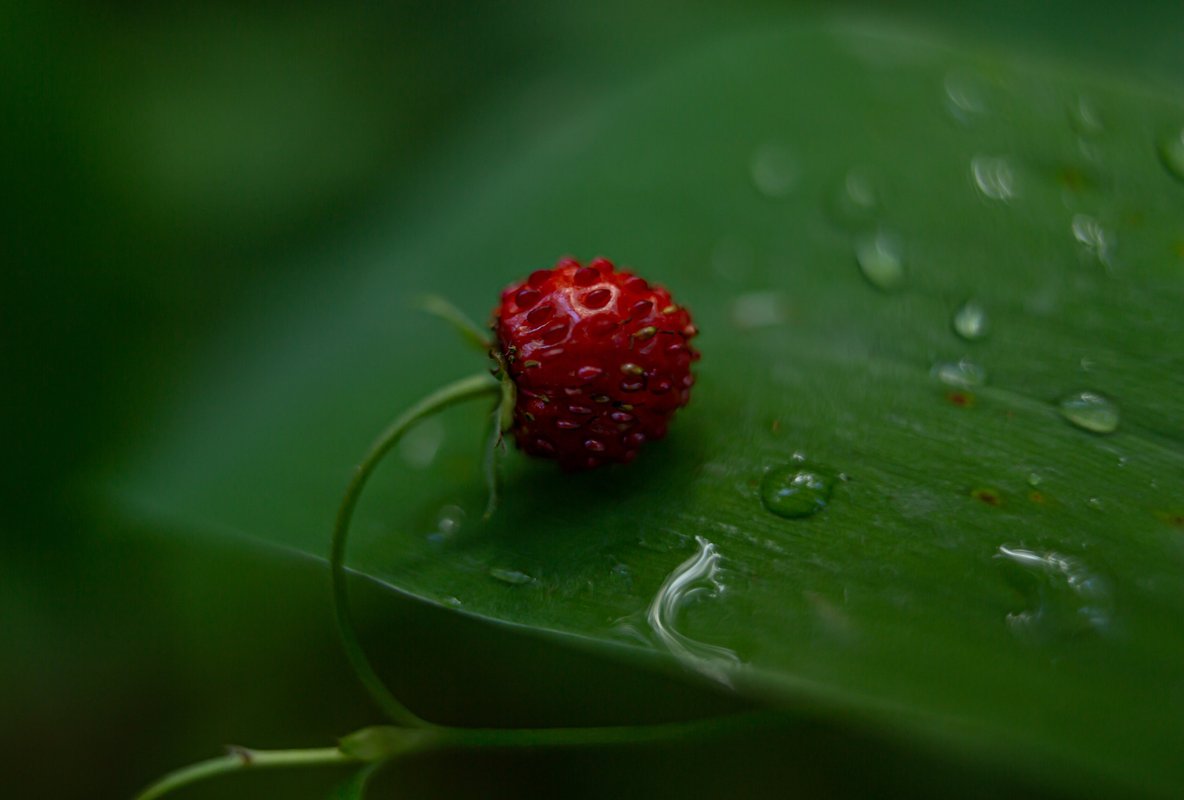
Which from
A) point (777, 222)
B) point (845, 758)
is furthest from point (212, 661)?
point (777, 222)

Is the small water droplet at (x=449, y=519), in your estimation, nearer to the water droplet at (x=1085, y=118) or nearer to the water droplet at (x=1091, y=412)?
the water droplet at (x=1091, y=412)

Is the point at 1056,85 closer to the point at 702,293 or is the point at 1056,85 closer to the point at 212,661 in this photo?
the point at 702,293

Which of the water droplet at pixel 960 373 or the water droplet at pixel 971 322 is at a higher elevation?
the water droplet at pixel 971 322

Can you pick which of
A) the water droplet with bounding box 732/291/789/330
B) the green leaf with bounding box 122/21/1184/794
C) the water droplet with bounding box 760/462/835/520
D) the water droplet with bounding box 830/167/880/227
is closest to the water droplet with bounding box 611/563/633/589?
the green leaf with bounding box 122/21/1184/794

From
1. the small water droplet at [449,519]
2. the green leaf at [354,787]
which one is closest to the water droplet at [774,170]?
the small water droplet at [449,519]

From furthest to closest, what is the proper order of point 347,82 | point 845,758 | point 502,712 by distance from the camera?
point 347,82, point 502,712, point 845,758

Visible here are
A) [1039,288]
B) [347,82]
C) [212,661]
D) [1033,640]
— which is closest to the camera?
[1033,640]
